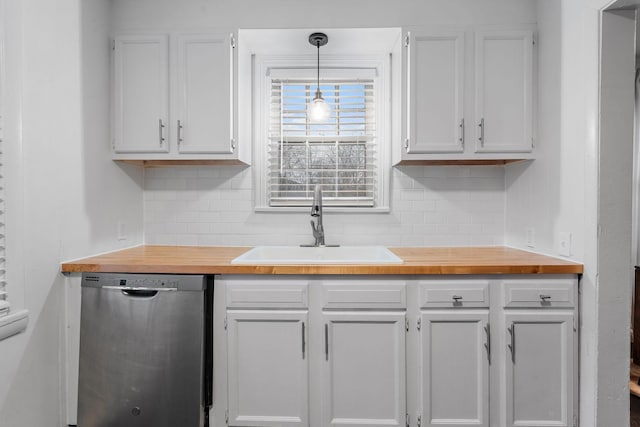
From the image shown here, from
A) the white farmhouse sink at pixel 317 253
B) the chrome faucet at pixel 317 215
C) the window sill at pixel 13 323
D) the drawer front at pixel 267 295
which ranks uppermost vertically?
the chrome faucet at pixel 317 215

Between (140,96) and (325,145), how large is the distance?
1254 mm

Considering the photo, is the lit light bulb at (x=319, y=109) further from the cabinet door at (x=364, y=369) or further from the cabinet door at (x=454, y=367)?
the cabinet door at (x=454, y=367)

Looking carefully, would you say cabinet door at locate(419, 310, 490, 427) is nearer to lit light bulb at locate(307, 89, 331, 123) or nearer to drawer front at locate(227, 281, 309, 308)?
drawer front at locate(227, 281, 309, 308)

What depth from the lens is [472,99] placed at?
6.71 ft

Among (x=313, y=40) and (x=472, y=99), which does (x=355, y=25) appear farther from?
(x=472, y=99)

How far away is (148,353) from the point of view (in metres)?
1.68

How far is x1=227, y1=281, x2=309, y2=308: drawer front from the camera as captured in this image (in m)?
1.71

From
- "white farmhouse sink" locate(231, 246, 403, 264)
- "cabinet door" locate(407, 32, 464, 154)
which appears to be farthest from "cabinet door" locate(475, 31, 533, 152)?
"white farmhouse sink" locate(231, 246, 403, 264)

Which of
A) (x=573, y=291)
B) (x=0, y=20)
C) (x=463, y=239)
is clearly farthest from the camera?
(x=463, y=239)

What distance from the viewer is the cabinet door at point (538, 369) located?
1688 mm

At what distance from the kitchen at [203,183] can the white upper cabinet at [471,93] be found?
12cm

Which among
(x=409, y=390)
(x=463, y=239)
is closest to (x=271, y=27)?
(x=463, y=239)

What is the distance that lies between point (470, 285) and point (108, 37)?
2.60 m

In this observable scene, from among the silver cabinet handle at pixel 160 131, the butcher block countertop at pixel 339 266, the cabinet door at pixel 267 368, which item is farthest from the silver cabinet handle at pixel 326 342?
the silver cabinet handle at pixel 160 131
